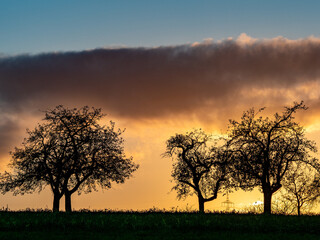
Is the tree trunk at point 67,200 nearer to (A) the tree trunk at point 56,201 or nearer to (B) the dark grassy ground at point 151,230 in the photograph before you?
(A) the tree trunk at point 56,201

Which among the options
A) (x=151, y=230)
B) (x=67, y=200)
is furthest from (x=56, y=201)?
(x=151, y=230)

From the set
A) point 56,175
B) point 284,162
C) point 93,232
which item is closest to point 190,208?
point 284,162

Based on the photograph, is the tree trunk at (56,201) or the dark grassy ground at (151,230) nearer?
the dark grassy ground at (151,230)

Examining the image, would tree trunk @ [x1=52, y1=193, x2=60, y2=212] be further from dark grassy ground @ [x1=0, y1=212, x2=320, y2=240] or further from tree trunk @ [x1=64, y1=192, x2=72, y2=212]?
dark grassy ground @ [x1=0, y1=212, x2=320, y2=240]

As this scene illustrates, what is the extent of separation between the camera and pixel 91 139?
4644 centimetres

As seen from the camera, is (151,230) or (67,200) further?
(67,200)

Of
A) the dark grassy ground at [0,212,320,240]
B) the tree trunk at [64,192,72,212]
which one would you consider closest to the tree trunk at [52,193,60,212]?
the tree trunk at [64,192,72,212]

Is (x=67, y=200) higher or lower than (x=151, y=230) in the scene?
lower

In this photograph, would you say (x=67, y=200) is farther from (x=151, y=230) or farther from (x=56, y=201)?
(x=151, y=230)

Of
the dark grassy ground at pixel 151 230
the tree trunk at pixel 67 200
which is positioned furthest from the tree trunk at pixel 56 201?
the dark grassy ground at pixel 151 230

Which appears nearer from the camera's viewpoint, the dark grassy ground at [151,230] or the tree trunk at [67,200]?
the dark grassy ground at [151,230]

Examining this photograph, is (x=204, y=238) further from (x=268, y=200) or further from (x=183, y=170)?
(x=183, y=170)

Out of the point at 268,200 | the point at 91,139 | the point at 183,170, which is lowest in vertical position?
the point at 268,200

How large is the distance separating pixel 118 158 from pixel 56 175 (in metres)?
7.63
